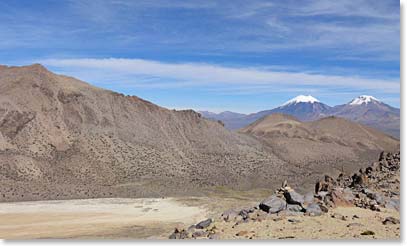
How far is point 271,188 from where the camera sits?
63344mm

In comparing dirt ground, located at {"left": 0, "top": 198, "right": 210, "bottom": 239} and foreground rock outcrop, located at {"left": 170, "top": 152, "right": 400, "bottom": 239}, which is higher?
foreground rock outcrop, located at {"left": 170, "top": 152, "right": 400, "bottom": 239}

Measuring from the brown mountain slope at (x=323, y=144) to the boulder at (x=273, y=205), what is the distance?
168ft

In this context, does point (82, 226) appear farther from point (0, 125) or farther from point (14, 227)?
point (0, 125)

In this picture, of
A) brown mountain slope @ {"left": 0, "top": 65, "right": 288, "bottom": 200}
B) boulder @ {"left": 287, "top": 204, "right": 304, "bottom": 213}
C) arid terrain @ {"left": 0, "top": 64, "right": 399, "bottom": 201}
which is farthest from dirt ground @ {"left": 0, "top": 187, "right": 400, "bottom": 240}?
brown mountain slope @ {"left": 0, "top": 65, "right": 288, "bottom": 200}

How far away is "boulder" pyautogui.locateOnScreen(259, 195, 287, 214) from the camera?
696 inches

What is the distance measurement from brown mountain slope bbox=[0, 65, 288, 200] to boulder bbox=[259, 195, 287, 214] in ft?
124

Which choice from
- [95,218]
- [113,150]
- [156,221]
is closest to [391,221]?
[156,221]

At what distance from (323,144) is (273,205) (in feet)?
286

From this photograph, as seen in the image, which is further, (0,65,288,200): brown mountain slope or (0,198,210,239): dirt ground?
(0,65,288,200): brown mountain slope

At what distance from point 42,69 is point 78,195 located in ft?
114

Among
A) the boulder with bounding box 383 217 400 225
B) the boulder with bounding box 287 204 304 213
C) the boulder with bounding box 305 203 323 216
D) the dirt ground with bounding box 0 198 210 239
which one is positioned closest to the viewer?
the boulder with bounding box 383 217 400 225

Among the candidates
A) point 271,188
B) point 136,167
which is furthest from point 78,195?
point 271,188

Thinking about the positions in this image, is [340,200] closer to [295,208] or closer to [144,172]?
[295,208]

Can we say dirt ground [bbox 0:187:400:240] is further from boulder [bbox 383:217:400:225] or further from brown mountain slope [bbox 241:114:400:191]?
brown mountain slope [bbox 241:114:400:191]
